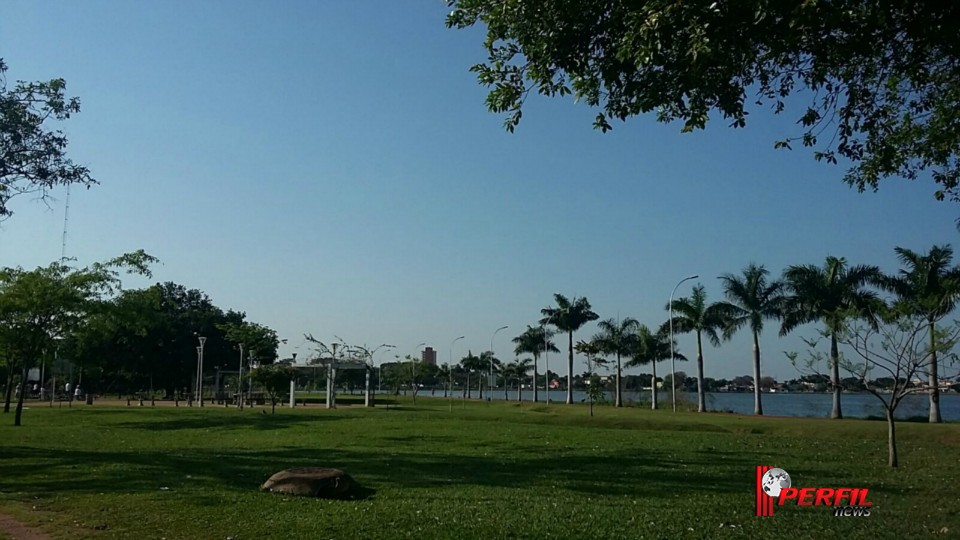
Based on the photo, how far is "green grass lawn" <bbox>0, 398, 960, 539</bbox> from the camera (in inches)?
444

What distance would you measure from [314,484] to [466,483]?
3541mm

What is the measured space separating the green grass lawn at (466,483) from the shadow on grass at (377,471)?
0.06 m

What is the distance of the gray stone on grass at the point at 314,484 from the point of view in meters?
14.0

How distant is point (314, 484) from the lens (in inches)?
553

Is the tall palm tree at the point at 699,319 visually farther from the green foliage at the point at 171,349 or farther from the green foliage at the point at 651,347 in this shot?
the green foliage at the point at 171,349

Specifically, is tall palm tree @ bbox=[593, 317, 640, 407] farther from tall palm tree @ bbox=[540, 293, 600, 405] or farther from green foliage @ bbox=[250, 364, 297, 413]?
green foliage @ bbox=[250, 364, 297, 413]

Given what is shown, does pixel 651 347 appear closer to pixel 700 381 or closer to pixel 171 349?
pixel 700 381

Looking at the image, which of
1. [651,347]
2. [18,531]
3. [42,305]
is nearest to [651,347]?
[651,347]

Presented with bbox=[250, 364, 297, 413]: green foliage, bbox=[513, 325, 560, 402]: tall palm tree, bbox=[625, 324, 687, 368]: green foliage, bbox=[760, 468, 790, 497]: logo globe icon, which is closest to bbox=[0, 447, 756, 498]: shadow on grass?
bbox=[760, 468, 790, 497]: logo globe icon

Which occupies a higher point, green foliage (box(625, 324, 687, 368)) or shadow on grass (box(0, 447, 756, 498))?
green foliage (box(625, 324, 687, 368))

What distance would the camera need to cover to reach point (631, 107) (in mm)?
9914

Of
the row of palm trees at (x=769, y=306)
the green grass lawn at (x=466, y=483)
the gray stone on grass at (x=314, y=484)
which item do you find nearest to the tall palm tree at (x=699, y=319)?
the row of palm trees at (x=769, y=306)

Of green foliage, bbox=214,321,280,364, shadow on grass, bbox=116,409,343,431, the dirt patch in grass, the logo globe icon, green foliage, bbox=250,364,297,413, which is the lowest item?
shadow on grass, bbox=116,409,343,431

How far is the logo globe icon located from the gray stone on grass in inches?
294
